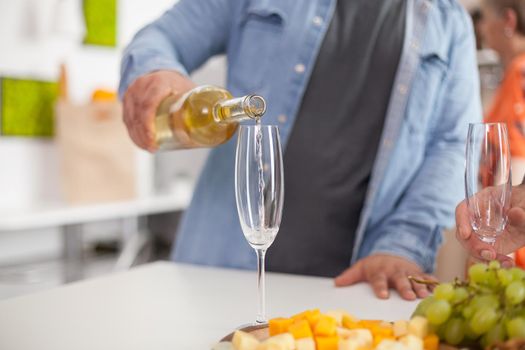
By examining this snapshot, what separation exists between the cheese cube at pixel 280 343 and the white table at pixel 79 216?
5.86ft

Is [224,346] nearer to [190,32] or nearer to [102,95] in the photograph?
[190,32]

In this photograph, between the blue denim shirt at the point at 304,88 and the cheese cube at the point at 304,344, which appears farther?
the blue denim shirt at the point at 304,88

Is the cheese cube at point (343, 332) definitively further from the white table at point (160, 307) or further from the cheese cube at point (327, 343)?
the white table at point (160, 307)

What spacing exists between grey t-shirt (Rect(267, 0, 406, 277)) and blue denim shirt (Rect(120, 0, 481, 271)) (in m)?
0.03

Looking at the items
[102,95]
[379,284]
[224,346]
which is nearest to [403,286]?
[379,284]

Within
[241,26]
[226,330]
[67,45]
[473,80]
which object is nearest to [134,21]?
[67,45]

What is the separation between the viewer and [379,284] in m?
1.01

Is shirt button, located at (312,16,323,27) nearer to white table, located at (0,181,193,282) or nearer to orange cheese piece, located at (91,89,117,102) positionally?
white table, located at (0,181,193,282)

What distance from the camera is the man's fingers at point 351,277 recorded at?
3.46 feet

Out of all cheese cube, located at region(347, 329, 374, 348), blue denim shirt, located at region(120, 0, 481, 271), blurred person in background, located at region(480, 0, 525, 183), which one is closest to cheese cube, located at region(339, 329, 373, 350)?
cheese cube, located at region(347, 329, 374, 348)

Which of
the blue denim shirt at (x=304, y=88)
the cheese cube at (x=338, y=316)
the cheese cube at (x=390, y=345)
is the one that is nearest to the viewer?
the cheese cube at (x=390, y=345)

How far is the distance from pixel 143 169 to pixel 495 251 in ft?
8.40

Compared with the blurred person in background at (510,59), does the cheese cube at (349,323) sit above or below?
below

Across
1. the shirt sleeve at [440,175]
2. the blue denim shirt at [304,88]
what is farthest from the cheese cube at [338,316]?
the blue denim shirt at [304,88]
